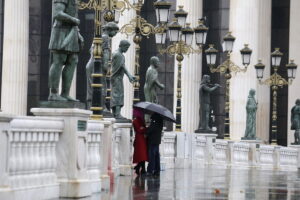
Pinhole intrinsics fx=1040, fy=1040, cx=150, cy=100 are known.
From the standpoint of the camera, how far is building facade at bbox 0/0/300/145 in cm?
5850

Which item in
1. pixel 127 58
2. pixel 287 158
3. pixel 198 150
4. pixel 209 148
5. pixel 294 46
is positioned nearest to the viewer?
pixel 198 150

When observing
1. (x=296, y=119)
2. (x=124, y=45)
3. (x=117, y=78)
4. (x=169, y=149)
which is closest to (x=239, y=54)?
(x=296, y=119)

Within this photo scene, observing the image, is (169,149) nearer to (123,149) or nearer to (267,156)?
(123,149)

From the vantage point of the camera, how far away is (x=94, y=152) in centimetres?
2219

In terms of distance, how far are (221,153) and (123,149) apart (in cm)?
1774

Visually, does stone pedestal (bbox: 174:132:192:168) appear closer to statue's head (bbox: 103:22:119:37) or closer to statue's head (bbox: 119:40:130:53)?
statue's head (bbox: 119:40:130:53)

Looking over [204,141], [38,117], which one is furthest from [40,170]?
[204,141]

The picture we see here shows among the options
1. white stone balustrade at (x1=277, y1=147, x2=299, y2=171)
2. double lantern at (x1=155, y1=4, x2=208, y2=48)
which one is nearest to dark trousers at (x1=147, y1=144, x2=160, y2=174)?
double lantern at (x1=155, y1=4, x2=208, y2=48)

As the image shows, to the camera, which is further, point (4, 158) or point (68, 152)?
point (68, 152)

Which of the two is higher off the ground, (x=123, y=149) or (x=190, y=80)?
(x=190, y=80)

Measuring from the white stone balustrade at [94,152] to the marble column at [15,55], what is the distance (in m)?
39.3

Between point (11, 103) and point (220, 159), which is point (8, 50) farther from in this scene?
point (220, 159)

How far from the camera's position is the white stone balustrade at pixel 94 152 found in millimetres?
21594

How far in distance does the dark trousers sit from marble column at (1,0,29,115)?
3176 centimetres
